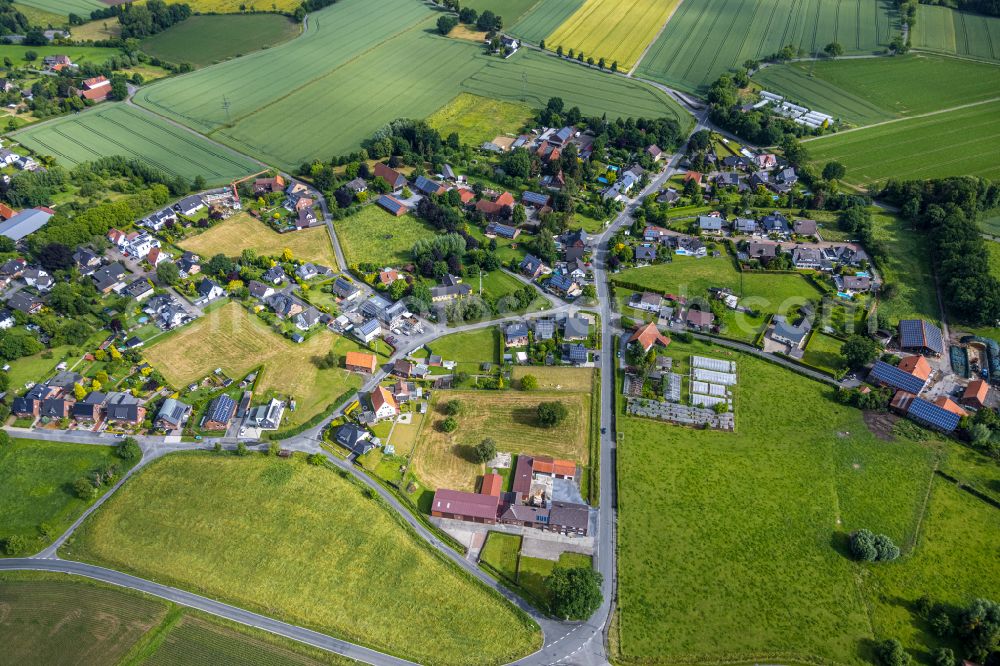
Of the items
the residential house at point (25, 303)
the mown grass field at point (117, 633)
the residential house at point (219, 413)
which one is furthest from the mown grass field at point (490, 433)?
the residential house at point (25, 303)

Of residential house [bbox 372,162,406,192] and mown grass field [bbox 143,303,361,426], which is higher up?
residential house [bbox 372,162,406,192]

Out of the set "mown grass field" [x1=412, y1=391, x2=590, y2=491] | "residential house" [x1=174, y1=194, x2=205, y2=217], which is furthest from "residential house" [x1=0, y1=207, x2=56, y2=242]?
"mown grass field" [x1=412, y1=391, x2=590, y2=491]

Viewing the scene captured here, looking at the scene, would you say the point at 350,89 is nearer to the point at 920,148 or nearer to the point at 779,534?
the point at 920,148

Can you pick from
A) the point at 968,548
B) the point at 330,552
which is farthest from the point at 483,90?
the point at 968,548

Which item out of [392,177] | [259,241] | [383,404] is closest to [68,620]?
[383,404]

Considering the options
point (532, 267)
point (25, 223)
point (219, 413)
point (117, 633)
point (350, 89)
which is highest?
point (350, 89)

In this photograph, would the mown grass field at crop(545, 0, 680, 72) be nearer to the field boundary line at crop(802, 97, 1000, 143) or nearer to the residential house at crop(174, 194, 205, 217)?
the field boundary line at crop(802, 97, 1000, 143)
